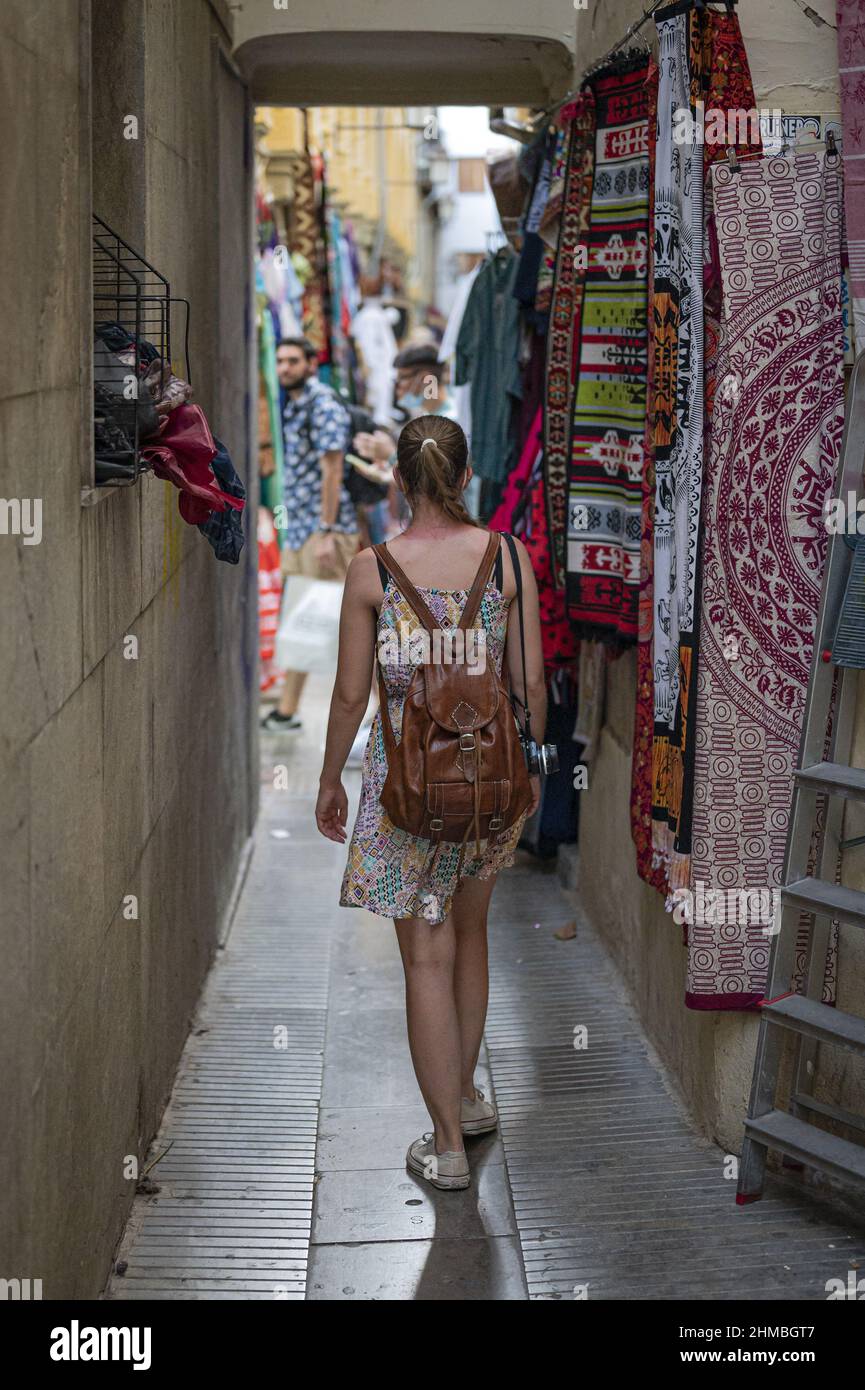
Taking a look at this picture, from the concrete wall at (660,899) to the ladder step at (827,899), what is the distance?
239mm

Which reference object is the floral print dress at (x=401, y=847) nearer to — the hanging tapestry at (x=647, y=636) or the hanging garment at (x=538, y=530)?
the hanging tapestry at (x=647, y=636)

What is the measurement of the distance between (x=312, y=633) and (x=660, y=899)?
13.1 feet

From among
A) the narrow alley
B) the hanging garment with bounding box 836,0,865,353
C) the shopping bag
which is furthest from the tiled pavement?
the shopping bag

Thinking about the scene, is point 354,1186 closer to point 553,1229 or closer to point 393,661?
point 553,1229

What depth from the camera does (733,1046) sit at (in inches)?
153

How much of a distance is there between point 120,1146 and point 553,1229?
988 mm

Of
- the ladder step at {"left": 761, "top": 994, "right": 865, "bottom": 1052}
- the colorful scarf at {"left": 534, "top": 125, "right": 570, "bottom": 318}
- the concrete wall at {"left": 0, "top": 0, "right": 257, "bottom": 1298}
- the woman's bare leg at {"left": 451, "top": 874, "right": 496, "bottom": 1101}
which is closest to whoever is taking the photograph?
the concrete wall at {"left": 0, "top": 0, "right": 257, "bottom": 1298}

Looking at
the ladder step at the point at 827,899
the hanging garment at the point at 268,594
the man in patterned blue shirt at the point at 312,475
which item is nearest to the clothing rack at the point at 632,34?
the ladder step at the point at 827,899

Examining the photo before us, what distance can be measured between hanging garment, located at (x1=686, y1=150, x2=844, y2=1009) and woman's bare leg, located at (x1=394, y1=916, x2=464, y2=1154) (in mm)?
587

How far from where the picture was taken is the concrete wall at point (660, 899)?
362 centimetres

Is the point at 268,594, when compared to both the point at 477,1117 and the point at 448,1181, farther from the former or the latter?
the point at 448,1181

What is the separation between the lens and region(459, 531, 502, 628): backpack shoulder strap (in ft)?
11.8

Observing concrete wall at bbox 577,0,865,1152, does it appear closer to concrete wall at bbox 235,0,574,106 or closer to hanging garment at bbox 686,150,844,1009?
Result: hanging garment at bbox 686,150,844,1009

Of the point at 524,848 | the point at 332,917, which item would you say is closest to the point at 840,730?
the point at 332,917
